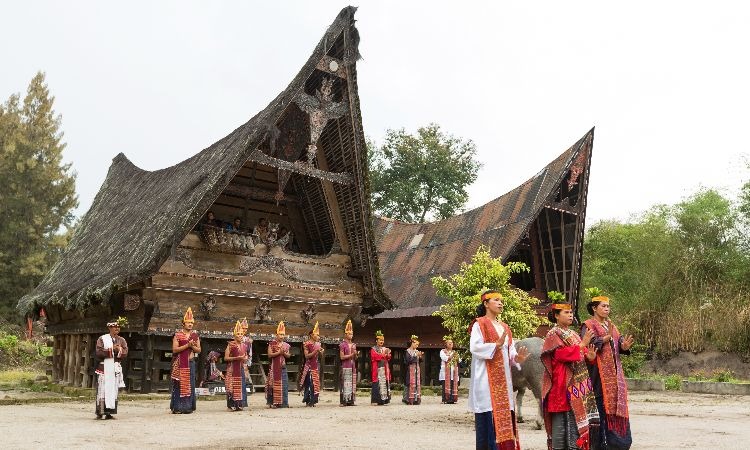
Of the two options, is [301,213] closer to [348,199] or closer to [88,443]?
[348,199]

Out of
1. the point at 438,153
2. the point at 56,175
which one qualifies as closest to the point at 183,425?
the point at 438,153

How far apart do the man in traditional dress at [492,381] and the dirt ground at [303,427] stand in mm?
1294

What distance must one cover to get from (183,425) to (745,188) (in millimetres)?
30494

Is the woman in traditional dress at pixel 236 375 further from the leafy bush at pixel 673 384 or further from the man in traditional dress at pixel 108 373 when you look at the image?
the leafy bush at pixel 673 384

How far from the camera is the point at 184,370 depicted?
44.1 feet

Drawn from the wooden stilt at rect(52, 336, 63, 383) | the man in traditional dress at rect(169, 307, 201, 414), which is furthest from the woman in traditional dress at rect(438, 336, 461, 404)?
the wooden stilt at rect(52, 336, 63, 383)

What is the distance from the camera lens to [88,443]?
8367 mm

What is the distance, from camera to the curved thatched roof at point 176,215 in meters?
16.2

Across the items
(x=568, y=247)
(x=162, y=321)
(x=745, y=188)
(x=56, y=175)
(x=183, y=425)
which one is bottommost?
(x=183, y=425)


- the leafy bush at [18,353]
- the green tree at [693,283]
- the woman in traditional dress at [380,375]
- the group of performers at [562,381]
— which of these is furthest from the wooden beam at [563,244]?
the leafy bush at [18,353]

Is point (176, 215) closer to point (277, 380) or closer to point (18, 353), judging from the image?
point (277, 380)

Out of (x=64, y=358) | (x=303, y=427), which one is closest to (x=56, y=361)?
(x=64, y=358)

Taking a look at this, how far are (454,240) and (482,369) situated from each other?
20.0 meters

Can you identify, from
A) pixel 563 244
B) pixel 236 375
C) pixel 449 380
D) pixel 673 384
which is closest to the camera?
pixel 236 375
